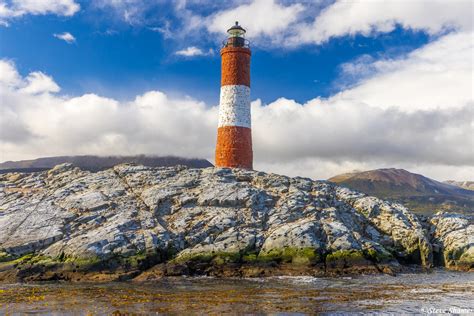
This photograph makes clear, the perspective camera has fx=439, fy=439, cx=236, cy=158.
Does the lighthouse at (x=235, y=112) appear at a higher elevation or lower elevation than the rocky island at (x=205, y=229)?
higher

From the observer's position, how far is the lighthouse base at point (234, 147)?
47.9m

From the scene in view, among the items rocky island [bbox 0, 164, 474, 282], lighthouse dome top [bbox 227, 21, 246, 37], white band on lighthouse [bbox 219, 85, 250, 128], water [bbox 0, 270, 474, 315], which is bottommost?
water [bbox 0, 270, 474, 315]

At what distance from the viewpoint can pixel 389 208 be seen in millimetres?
42094

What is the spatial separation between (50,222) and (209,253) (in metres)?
13.7

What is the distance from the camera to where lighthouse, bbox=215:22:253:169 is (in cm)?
4791

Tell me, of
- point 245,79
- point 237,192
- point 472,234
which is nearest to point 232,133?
point 245,79

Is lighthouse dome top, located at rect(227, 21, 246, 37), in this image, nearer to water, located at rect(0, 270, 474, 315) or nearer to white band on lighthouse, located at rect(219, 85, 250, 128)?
white band on lighthouse, located at rect(219, 85, 250, 128)

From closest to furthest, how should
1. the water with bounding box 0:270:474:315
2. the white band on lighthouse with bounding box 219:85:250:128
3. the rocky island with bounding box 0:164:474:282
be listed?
the water with bounding box 0:270:474:315, the rocky island with bounding box 0:164:474:282, the white band on lighthouse with bounding box 219:85:250:128

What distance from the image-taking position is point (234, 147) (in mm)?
47969

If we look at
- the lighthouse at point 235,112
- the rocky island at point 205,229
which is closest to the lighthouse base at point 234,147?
the lighthouse at point 235,112

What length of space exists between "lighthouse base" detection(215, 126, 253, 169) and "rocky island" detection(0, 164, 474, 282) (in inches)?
120

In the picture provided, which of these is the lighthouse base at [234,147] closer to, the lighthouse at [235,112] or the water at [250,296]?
the lighthouse at [235,112]

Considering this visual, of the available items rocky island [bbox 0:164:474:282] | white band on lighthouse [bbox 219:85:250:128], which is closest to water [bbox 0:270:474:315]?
rocky island [bbox 0:164:474:282]

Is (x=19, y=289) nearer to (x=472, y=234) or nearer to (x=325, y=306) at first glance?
(x=325, y=306)
